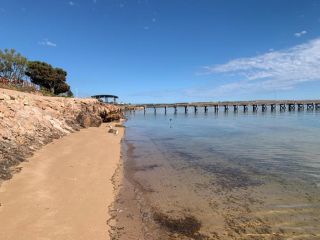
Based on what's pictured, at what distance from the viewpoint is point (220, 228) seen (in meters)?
6.95

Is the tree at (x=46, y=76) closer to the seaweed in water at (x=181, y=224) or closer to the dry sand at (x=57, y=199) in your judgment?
the dry sand at (x=57, y=199)

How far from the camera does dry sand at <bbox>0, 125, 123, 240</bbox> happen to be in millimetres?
6340

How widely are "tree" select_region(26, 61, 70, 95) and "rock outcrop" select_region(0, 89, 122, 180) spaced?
25.0m

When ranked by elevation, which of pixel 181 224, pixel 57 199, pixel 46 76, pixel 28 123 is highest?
pixel 46 76

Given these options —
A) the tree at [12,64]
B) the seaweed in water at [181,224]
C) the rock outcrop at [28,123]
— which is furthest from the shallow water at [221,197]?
the tree at [12,64]

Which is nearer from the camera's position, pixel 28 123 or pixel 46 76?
pixel 28 123

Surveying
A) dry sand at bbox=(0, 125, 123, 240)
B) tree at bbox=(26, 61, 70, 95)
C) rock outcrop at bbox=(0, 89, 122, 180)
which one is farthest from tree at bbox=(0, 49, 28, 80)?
dry sand at bbox=(0, 125, 123, 240)

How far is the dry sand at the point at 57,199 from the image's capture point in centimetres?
634

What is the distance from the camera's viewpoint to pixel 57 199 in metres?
8.16

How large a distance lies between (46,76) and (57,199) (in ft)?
157

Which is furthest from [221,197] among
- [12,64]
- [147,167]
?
[12,64]

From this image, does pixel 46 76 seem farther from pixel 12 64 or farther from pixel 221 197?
pixel 221 197

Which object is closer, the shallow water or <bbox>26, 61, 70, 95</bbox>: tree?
the shallow water

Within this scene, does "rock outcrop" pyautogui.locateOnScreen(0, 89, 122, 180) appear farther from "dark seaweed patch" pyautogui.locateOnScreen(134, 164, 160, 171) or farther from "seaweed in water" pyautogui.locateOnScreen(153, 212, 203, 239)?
"seaweed in water" pyautogui.locateOnScreen(153, 212, 203, 239)
